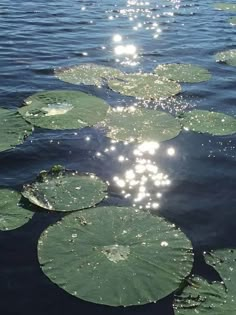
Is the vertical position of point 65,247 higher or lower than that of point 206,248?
higher

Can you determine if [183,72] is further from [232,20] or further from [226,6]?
[226,6]

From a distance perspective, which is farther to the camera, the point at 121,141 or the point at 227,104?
the point at 227,104

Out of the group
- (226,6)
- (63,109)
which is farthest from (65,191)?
(226,6)

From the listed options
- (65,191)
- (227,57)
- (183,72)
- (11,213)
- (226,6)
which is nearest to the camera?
(11,213)

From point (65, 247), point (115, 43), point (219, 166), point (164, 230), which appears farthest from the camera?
point (115, 43)

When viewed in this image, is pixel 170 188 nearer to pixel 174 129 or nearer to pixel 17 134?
pixel 174 129

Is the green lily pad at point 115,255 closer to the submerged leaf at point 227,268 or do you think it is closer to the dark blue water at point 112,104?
the dark blue water at point 112,104

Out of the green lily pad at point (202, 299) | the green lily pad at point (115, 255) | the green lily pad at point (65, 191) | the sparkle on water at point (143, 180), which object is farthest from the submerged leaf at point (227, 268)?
the green lily pad at point (65, 191)

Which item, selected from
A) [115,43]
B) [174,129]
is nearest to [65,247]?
[174,129]
